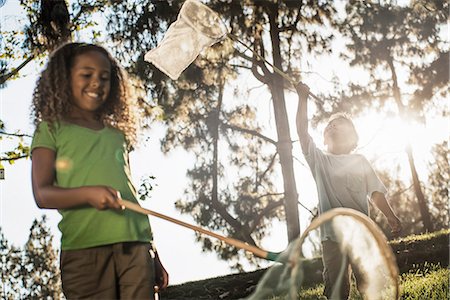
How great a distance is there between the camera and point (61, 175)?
201 cm

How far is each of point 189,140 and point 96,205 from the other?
1255 centimetres

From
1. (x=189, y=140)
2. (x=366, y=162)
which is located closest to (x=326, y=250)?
(x=366, y=162)

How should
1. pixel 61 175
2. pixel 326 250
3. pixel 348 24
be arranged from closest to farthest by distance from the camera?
pixel 61 175, pixel 326 250, pixel 348 24

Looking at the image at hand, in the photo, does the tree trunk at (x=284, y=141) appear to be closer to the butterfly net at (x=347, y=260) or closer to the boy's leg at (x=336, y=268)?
the boy's leg at (x=336, y=268)

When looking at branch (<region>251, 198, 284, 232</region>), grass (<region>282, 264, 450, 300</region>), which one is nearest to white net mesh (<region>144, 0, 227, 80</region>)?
grass (<region>282, 264, 450, 300</region>)

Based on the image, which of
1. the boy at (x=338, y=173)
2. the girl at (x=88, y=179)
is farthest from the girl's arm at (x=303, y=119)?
the girl at (x=88, y=179)

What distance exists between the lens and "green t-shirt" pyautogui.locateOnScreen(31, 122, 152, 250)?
195cm

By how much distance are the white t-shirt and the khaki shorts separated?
1.85 metres

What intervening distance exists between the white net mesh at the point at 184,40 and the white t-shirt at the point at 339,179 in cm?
88

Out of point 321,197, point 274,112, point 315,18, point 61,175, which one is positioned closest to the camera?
point 61,175

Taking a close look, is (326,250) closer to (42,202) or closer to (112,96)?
(112,96)

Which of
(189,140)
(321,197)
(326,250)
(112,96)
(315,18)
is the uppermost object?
(315,18)

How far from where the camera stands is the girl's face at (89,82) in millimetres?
2102

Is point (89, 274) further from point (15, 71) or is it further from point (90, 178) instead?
point (15, 71)
